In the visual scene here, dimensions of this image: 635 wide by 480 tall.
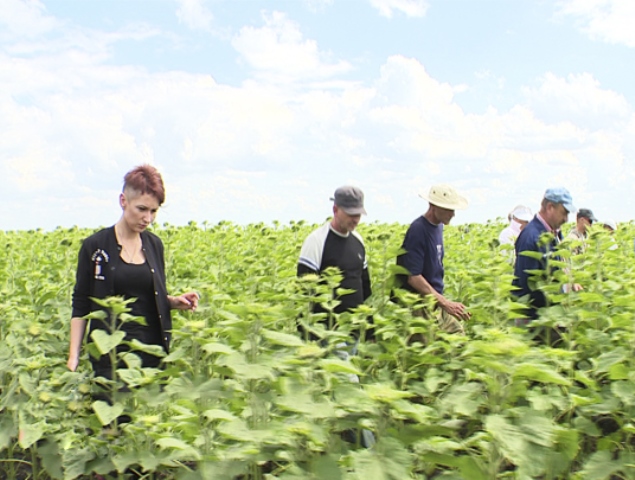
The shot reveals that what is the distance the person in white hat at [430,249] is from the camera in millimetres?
5105

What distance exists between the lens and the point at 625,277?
5914 mm

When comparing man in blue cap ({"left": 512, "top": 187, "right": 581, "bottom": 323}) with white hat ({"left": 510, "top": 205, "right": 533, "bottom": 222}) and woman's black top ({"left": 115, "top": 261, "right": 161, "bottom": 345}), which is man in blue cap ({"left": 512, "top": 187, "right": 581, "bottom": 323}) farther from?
white hat ({"left": 510, "top": 205, "right": 533, "bottom": 222})

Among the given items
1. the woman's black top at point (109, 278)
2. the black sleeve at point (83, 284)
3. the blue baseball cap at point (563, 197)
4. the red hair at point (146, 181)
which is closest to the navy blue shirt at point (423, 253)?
the blue baseball cap at point (563, 197)

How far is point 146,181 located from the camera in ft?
13.0

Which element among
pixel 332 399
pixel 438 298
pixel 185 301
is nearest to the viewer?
pixel 332 399

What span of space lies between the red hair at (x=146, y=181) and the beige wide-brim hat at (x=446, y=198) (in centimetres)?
197

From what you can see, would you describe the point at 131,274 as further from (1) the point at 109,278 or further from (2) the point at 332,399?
(2) the point at 332,399

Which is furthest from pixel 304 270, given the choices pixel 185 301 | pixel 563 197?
pixel 563 197

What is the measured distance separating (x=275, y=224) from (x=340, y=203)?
25.6ft

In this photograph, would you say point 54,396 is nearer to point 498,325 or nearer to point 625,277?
point 498,325

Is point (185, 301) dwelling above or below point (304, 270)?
below

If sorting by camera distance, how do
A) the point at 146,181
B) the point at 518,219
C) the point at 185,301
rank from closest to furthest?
the point at 146,181, the point at 185,301, the point at 518,219

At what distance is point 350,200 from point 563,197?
5.65ft

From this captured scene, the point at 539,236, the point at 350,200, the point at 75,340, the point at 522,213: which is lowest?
the point at 75,340
